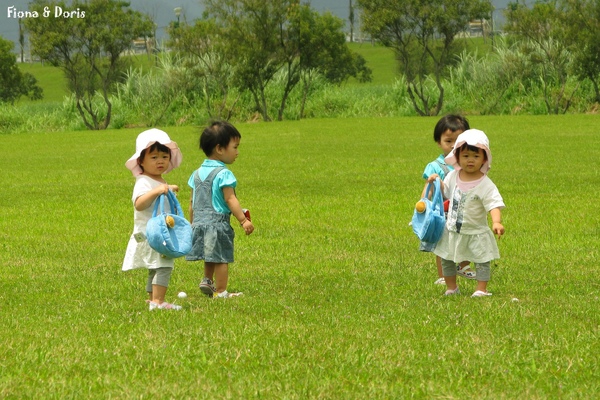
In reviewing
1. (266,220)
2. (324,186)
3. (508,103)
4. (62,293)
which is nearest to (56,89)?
(508,103)

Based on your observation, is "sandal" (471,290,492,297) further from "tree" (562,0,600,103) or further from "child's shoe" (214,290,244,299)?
"tree" (562,0,600,103)

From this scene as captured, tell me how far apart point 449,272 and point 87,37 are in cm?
4319

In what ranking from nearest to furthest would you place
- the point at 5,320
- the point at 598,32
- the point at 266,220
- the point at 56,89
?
the point at 5,320, the point at 266,220, the point at 598,32, the point at 56,89

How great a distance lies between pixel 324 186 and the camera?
1827cm

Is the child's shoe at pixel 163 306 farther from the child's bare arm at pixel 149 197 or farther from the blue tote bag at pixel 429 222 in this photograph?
the blue tote bag at pixel 429 222

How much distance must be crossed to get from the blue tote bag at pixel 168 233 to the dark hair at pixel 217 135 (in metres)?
0.82

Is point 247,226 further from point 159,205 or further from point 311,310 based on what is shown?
point 311,310

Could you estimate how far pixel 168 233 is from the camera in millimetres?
7031

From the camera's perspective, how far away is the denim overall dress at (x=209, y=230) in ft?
25.9

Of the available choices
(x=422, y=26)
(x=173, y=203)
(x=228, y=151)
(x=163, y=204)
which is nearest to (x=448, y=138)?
(x=228, y=151)

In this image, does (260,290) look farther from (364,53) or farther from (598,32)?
(364,53)

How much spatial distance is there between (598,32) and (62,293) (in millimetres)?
40214

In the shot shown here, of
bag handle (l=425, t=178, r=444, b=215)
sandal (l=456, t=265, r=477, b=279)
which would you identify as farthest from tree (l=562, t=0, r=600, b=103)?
bag handle (l=425, t=178, r=444, b=215)

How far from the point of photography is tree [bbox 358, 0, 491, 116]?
47.5 meters
